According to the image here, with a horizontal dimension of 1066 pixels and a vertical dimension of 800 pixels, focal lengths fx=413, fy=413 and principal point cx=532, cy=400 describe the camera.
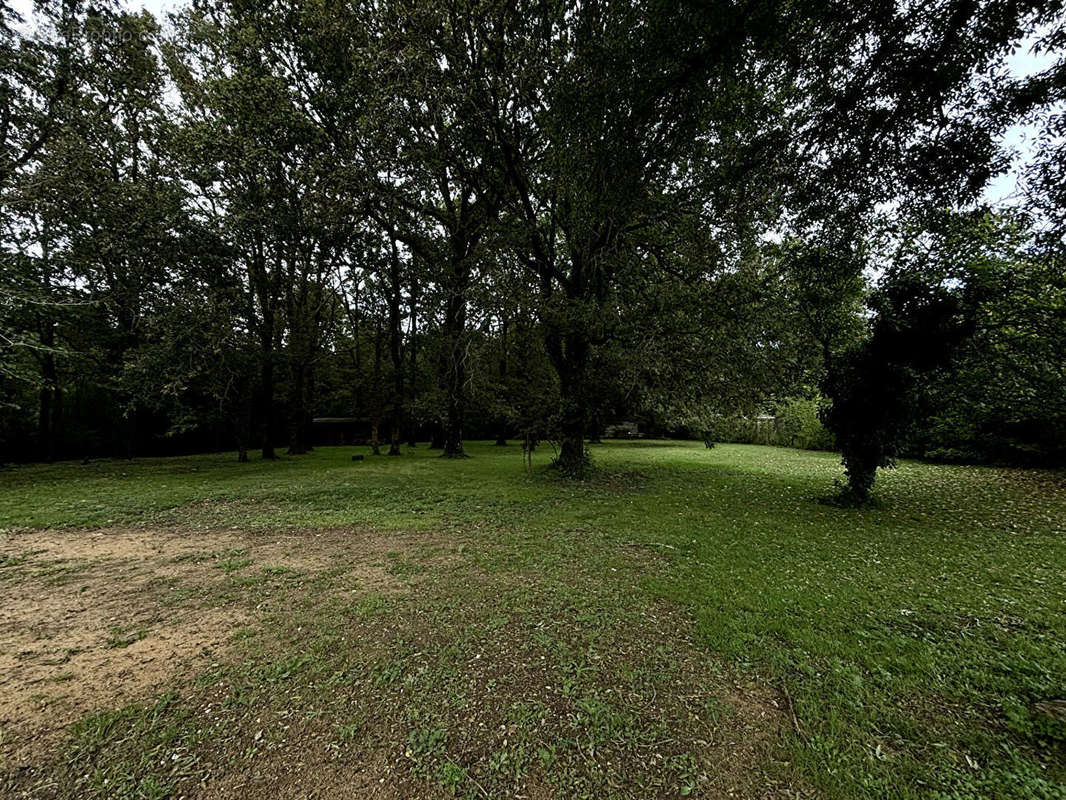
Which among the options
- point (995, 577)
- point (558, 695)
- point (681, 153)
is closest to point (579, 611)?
point (558, 695)

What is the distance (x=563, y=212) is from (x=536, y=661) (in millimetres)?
12431

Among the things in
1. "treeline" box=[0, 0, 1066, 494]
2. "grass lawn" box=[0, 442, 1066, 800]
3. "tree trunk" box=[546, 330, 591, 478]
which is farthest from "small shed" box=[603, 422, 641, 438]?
"grass lawn" box=[0, 442, 1066, 800]

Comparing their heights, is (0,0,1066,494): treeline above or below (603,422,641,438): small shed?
above

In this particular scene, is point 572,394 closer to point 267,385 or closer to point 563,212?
point 563,212

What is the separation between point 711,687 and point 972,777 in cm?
129

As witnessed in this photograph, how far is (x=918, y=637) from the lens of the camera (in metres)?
3.54

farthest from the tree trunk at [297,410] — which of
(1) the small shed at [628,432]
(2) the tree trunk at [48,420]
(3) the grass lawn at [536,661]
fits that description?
(1) the small shed at [628,432]

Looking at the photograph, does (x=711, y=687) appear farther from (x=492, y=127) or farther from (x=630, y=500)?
(x=492, y=127)

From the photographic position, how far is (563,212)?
1282 cm

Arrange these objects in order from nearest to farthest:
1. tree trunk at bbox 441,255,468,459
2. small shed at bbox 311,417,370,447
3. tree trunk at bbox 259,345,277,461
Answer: tree trunk at bbox 441,255,468,459 → tree trunk at bbox 259,345,277,461 → small shed at bbox 311,417,370,447

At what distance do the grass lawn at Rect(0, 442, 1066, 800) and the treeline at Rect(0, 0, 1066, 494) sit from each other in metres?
3.96

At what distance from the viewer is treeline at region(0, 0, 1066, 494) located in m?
4.59

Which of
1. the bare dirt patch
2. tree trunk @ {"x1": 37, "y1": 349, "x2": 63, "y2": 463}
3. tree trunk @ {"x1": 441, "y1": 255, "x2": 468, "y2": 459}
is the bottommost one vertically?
the bare dirt patch

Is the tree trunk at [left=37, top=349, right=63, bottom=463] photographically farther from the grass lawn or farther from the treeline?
the grass lawn
